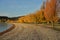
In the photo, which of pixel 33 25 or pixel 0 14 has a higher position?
pixel 0 14

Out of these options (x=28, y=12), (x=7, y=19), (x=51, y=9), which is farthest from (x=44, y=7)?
(x=7, y=19)

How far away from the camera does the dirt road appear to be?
2408 mm

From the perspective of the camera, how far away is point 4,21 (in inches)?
99.5

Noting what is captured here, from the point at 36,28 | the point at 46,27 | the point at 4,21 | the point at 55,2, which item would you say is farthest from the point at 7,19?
the point at 55,2

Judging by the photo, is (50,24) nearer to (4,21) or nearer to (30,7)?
(30,7)

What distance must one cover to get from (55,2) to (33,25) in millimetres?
553

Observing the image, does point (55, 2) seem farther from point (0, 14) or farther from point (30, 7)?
point (0, 14)

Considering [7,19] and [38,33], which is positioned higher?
[7,19]

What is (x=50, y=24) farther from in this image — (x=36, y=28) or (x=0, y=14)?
(x=0, y=14)

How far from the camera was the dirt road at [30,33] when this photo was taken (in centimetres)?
241

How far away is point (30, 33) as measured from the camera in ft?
8.14

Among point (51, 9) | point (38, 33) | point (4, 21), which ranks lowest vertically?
point (38, 33)

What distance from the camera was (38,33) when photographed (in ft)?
8.11

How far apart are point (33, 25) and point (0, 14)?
618mm
